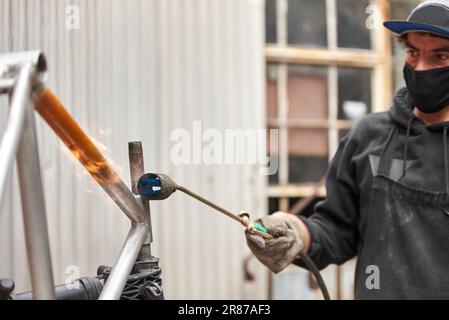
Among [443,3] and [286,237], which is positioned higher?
[443,3]

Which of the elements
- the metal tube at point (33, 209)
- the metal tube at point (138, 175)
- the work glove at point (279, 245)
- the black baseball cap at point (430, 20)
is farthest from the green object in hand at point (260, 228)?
the metal tube at point (33, 209)

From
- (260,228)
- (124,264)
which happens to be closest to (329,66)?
(260,228)

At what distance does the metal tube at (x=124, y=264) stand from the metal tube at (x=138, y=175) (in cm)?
2

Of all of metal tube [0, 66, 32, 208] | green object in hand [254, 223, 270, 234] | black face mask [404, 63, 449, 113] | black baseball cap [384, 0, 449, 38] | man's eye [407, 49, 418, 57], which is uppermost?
black baseball cap [384, 0, 449, 38]

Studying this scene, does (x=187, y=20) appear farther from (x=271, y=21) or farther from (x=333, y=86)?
(x=333, y=86)

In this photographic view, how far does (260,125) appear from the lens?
3.50 metres

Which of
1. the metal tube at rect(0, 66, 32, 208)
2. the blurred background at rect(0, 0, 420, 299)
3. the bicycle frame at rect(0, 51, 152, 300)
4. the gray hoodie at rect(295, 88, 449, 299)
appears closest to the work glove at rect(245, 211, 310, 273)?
the gray hoodie at rect(295, 88, 449, 299)

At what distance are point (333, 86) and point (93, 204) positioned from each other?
2729mm

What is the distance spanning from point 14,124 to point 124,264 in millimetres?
370

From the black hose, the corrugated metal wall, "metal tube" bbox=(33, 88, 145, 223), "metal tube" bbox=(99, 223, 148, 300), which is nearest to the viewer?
"metal tube" bbox=(33, 88, 145, 223)

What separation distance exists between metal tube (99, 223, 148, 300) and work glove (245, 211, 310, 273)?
60 cm

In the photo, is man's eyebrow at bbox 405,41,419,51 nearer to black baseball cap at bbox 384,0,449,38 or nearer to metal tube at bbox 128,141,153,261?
black baseball cap at bbox 384,0,449,38

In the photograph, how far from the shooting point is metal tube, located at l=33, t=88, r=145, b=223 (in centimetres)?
87

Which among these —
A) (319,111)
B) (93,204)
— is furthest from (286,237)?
(319,111)
